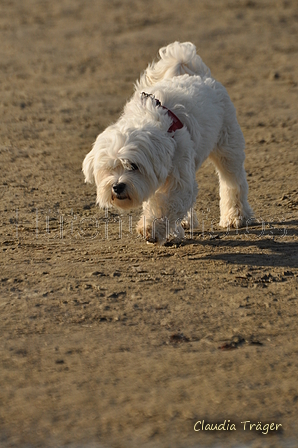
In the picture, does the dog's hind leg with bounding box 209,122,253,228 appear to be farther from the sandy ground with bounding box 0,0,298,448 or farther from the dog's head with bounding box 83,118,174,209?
the dog's head with bounding box 83,118,174,209

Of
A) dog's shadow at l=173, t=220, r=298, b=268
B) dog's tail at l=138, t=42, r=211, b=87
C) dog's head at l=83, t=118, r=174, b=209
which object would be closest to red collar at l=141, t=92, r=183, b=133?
dog's head at l=83, t=118, r=174, b=209

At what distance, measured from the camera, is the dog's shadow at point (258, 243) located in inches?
208

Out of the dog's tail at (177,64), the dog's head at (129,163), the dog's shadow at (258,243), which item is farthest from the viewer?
the dog's tail at (177,64)

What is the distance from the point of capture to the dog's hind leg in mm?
6137

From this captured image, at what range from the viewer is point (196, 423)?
3.34 meters

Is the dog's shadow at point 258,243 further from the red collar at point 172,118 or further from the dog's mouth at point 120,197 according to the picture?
the red collar at point 172,118

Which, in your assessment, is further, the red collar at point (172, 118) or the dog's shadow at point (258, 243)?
the dog's shadow at point (258, 243)

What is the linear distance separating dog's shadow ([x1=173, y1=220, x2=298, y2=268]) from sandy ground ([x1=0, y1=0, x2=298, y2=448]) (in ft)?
0.06

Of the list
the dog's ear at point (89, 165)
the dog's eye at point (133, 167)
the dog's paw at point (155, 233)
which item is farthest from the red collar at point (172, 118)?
the dog's paw at point (155, 233)

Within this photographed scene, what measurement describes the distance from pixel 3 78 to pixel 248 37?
5053 millimetres

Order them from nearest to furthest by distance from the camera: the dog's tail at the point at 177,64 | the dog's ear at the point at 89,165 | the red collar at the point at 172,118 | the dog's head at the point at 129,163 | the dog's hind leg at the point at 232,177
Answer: the dog's head at the point at 129,163 → the dog's ear at the point at 89,165 → the red collar at the point at 172,118 → the dog's tail at the point at 177,64 → the dog's hind leg at the point at 232,177

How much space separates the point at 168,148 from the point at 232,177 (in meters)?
1.54

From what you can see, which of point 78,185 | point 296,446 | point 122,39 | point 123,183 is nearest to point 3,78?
point 122,39

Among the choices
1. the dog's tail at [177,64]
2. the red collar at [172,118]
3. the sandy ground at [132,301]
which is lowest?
the sandy ground at [132,301]
